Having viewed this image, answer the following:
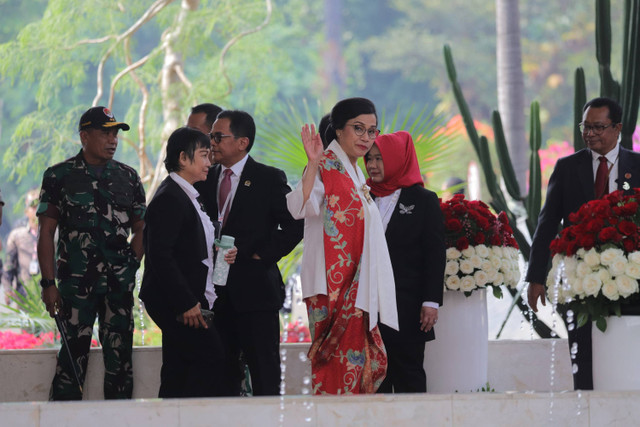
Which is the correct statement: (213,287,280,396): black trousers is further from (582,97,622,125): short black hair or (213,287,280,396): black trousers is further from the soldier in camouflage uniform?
(582,97,622,125): short black hair

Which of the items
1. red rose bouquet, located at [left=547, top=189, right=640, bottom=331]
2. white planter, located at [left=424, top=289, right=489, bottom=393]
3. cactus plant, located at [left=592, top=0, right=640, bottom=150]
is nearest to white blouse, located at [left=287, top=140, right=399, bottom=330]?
red rose bouquet, located at [left=547, top=189, right=640, bottom=331]

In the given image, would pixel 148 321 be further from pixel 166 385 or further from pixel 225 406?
pixel 225 406

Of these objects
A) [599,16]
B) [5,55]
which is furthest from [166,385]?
[5,55]

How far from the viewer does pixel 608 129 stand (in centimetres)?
498

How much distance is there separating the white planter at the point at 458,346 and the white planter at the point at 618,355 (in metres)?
0.87

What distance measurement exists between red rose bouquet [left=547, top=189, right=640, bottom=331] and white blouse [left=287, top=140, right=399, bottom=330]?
756mm

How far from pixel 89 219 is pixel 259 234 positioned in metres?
0.87

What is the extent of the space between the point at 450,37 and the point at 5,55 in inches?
631

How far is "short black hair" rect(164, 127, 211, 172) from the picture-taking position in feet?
14.7

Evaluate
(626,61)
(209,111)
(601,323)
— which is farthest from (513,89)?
(601,323)

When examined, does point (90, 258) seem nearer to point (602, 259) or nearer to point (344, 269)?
point (344, 269)

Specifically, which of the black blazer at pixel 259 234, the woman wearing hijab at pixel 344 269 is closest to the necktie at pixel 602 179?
the woman wearing hijab at pixel 344 269

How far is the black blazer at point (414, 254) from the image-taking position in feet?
15.2

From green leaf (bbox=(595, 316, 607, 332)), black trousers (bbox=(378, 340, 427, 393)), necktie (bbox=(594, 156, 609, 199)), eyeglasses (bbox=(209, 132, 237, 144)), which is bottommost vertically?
black trousers (bbox=(378, 340, 427, 393))
